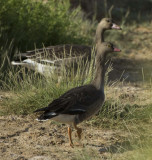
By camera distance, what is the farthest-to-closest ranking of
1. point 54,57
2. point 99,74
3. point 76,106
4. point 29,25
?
point 29,25, point 54,57, point 99,74, point 76,106

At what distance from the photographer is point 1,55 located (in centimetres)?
866

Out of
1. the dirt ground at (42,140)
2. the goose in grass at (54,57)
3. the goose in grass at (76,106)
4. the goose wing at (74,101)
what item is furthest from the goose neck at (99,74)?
the goose in grass at (54,57)

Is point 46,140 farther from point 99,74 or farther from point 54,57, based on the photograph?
point 54,57

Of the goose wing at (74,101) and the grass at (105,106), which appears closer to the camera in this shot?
the goose wing at (74,101)

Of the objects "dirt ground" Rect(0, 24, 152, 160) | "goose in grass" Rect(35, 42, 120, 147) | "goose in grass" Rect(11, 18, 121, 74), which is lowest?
"dirt ground" Rect(0, 24, 152, 160)

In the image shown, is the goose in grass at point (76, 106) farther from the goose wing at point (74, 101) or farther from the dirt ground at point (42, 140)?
the dirt ground at point (42, 140)

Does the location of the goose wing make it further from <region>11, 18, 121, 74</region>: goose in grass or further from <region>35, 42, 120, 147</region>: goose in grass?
<region>11, 18, 121, 74</region>: goose in grass

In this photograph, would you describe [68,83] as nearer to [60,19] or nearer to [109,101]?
[109,101]

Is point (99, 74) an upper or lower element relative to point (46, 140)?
upper

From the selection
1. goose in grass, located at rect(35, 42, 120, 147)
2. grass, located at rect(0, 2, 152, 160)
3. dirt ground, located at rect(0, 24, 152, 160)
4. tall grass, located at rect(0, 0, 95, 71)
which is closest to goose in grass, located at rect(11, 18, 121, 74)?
tall grass, located at rect(0, 0, 95, 71)

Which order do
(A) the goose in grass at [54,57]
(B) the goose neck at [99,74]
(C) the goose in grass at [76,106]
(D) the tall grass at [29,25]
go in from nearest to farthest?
(C) the goose in grass at [76,106] → (B) the goose neck at [99,74] → (A) the goose in grass at [54,57] → (D) the tall grass at [29,25]

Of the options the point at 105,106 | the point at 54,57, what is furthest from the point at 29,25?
the point at 105,106

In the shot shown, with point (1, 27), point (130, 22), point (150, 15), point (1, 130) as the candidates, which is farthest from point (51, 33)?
point (150, 15)

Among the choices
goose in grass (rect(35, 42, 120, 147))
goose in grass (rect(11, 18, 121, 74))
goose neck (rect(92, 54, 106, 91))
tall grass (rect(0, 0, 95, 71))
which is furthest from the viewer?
tall grass (rect(0, 0, 95, 71))
